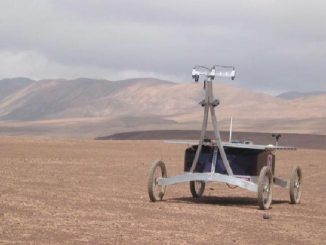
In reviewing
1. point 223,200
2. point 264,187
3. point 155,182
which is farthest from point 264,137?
point 264,187

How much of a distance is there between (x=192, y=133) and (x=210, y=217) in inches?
3806

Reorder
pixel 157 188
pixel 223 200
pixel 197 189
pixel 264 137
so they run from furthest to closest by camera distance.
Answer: pixel 264 137, pixel 197 189, pixel 223 200, pixel 157 188

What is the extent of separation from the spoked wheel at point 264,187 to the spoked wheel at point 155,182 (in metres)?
2.32

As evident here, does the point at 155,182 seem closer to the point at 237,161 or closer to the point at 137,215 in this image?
the point at 237,161

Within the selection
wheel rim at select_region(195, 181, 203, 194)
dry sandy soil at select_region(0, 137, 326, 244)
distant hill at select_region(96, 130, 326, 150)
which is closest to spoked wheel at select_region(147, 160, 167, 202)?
dry sandy soil at select_region(0, 137, 326, 244)

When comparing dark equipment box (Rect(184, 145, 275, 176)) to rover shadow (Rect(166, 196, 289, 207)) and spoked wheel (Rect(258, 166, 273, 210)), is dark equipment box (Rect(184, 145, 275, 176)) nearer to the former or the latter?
spoked wheel (Rect(258, 166, 273, 210))

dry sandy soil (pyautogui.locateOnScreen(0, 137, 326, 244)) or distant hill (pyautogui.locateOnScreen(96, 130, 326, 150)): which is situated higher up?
distant hill (pyautogui.locateOnScreen(96, 130, 326, 150))

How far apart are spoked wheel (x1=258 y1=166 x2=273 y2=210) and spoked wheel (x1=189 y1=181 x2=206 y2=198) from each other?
255cm

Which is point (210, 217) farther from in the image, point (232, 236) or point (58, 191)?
point (58, 191)

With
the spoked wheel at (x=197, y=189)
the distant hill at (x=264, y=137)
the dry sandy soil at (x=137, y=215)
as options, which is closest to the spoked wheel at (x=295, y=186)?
the dry sandy soil at (x=137, y=215)

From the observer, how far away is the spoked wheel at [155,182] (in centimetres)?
1678

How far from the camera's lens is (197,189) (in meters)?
19.6

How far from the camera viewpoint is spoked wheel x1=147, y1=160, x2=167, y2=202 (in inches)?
661

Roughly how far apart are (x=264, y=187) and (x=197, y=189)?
11.2 ft
